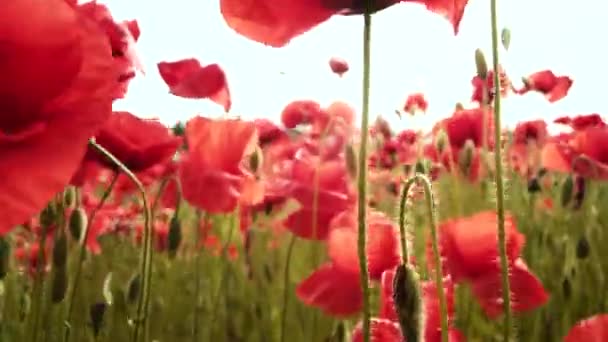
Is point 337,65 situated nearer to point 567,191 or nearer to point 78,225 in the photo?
point 567,191

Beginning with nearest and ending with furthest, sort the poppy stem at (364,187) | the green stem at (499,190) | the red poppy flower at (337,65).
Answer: the poppy stem at (364,187)
the green stem at (499,190)
the red poppy flower at (337,65)

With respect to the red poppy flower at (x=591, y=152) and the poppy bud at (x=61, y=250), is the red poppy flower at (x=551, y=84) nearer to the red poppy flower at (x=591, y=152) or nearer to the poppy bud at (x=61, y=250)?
the red poppy flower at (x=591, y=152)

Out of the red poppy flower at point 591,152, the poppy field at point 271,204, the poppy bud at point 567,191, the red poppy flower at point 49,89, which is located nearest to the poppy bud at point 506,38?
the poppy field at point 271,204

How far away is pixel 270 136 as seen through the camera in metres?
2.57

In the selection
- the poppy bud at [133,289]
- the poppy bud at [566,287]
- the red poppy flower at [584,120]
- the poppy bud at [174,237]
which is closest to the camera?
the poppy bud at [133,289]

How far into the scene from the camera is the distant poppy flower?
52.7 inches

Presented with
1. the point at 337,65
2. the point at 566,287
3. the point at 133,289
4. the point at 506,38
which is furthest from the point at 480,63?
the point at 337,65

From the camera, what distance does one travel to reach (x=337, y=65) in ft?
10.5

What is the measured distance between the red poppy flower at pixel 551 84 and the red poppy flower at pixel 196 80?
194 cm

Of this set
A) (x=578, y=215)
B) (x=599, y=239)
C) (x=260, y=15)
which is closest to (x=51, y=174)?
(x=260, y=15)

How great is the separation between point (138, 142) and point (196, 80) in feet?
1.03

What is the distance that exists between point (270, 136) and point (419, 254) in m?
0.83

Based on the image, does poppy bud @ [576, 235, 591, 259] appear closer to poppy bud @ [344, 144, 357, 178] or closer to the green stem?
poppy bud @ [344, 144, 357, 178]

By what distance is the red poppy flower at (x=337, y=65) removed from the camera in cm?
319
